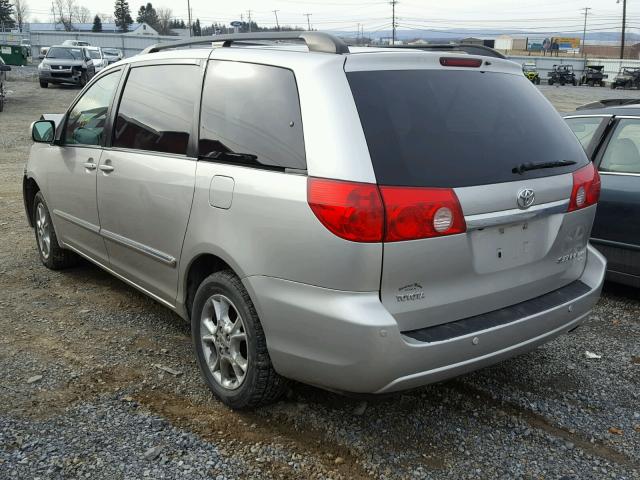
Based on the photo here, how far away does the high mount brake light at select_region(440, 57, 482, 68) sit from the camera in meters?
3.03

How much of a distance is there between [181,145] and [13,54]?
40.3 metres

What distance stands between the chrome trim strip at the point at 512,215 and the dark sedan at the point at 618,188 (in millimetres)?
1969

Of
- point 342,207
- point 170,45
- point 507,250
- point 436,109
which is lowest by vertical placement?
point 507,250

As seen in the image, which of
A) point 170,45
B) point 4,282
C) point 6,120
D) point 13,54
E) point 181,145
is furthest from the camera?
point 13,54

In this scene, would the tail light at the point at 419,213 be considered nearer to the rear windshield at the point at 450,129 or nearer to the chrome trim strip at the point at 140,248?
the rear windshield at the point at 450,129

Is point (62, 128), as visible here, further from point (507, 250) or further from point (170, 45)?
point (507, 250)

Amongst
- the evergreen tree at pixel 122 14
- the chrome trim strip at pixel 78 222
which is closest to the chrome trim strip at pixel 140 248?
the chrome trim strip at pixel 78 222

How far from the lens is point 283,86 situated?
2971mm

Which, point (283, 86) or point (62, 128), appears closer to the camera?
point (283, 86)

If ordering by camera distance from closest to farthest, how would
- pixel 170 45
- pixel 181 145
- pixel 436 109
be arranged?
pixel 436 109
pixel 181 145
pixel 170 45

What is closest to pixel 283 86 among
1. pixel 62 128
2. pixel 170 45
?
pixel 170 45

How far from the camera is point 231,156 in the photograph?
316 centimetres

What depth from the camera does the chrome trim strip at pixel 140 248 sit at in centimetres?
359

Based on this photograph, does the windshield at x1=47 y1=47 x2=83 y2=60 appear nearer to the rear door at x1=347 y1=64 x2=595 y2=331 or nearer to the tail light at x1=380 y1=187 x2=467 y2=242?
the rear door at x1=347 y1=64 x2=595 y2=331
